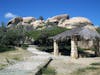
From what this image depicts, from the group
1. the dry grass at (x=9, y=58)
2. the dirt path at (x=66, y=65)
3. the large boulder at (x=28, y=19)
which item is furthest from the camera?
the large boulder at (x=28, y=19)

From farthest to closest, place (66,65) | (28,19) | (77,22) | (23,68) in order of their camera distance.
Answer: (28,19) < (77,22) < (66,65) < (23,68)

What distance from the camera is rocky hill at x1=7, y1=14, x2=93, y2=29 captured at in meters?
68.1

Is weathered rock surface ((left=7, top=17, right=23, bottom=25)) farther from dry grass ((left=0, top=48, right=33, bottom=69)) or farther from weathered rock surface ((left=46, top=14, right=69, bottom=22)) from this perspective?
dry grass ((left=0, top=48, right=33, bottom=69))

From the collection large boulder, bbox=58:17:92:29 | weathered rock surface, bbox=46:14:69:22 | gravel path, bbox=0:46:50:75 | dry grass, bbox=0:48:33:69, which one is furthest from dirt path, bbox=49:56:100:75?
weathered rock surface, bbox=46:14:69:22

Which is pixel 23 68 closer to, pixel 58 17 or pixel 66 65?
pixel 66 65

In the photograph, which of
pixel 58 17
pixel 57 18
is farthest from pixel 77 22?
pixel 58 17

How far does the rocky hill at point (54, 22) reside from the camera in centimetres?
6812

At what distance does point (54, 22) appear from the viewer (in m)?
78.6

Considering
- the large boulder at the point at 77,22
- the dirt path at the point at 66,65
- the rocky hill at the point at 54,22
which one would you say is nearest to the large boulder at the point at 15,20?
the rocky hill at the point at 54,22

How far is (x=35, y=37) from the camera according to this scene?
49000 mm

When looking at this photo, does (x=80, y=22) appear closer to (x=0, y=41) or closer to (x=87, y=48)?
(x=87, y=48)

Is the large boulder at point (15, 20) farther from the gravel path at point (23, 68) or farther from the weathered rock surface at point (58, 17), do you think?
the gravel path at point (23, 68)

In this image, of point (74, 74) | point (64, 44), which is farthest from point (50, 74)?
point (64, 44)

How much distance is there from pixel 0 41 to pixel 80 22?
32678 mm
